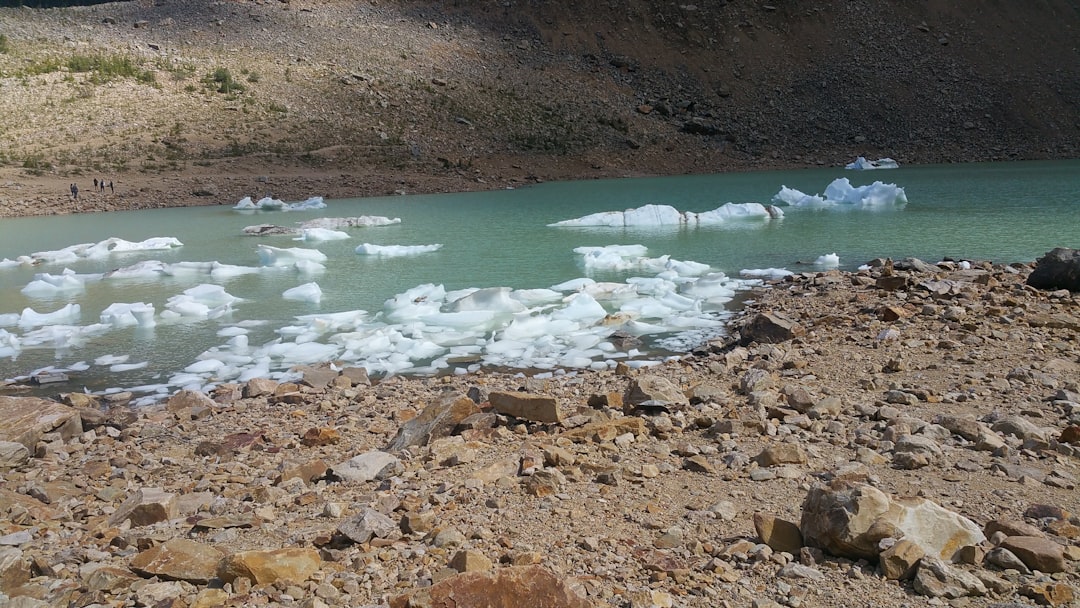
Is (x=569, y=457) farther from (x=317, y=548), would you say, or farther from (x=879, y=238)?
(x=879, y=238)

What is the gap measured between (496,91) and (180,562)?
4130 cm

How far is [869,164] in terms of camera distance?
125 ft

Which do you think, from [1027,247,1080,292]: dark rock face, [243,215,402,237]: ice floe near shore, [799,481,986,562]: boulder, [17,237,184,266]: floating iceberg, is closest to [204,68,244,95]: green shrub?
[243,215,402,237]: ice floe near shore

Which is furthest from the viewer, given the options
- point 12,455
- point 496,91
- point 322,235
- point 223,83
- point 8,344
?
point 496,91

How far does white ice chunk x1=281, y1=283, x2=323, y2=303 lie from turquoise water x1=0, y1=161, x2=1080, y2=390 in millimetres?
171

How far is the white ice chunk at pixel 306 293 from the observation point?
38.3ft

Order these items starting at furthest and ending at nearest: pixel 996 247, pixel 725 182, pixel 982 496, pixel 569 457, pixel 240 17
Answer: pixel 240 17, pixel 725 182, pixel 996 247, pixel 569 457, pixel 982 496

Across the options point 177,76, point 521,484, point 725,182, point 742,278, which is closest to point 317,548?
point 521,484

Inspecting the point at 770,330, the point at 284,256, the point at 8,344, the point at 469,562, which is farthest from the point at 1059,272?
the point at 284,256

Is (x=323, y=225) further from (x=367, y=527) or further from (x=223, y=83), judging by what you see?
(x=223, y=83)

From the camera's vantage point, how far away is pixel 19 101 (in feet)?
113

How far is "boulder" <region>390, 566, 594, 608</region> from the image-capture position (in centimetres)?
278

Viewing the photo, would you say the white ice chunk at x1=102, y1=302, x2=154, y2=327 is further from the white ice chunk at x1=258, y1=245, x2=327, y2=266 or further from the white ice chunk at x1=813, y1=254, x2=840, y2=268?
the white ice chunk at x1=813, y1=254, x2=840, y2=268

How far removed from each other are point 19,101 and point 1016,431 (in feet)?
129
